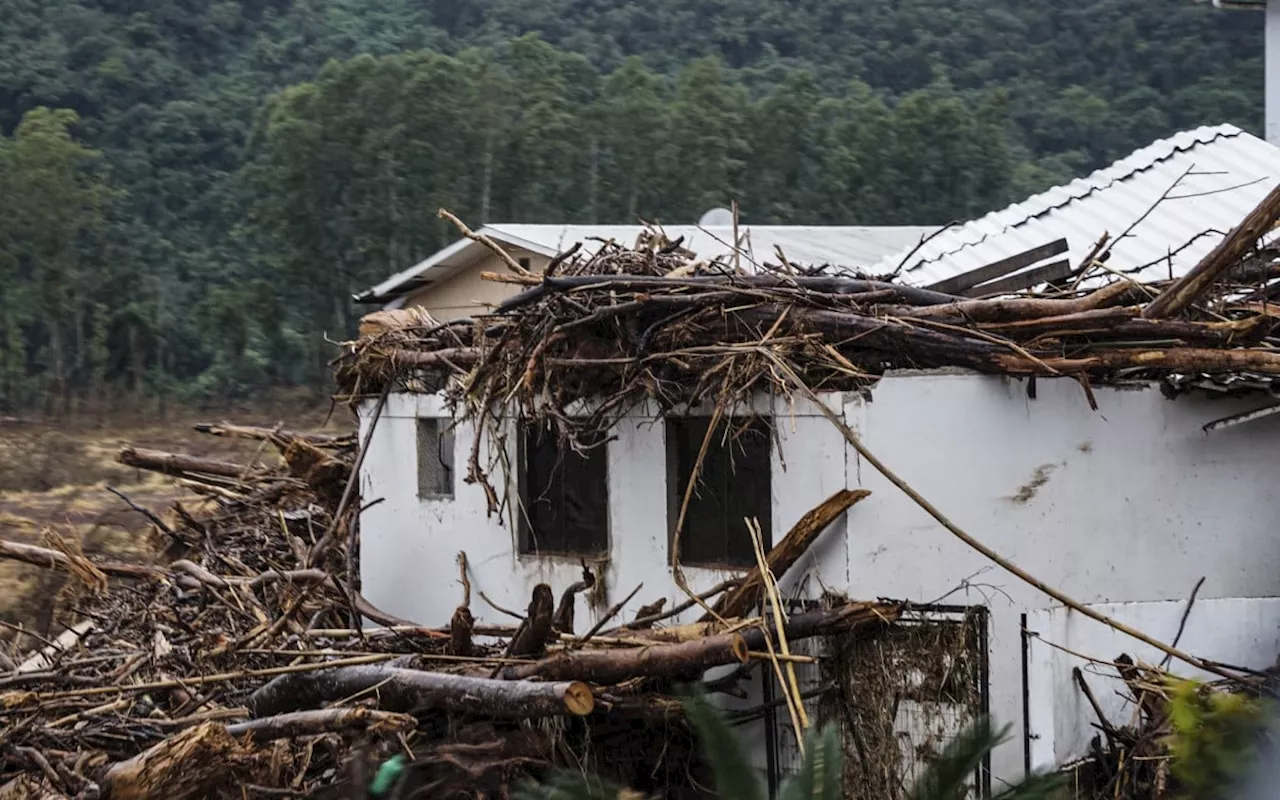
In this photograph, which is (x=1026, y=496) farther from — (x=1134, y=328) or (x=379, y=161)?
(x=379, y=161)

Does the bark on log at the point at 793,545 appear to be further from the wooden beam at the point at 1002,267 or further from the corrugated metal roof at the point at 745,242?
the corrugated metal roof at the point at 745,242

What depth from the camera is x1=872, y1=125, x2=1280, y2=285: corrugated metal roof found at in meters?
10.0

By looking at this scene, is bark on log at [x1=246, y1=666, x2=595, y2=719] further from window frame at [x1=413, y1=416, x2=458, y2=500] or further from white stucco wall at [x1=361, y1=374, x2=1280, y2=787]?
window frame at [x1=413, y1=416, x2=458, y2=500]

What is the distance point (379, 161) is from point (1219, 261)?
25.5 metres

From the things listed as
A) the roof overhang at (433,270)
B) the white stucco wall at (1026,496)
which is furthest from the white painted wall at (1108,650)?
the roof overhang at (433,270)

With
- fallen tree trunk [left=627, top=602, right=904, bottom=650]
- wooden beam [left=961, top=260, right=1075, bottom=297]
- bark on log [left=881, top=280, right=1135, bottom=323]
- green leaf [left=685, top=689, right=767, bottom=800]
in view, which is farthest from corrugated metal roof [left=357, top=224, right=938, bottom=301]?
green leaf [left=685, top=689, right=767, bottom=800]

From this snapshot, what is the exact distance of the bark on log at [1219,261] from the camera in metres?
7.35

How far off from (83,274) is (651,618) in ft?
88.9

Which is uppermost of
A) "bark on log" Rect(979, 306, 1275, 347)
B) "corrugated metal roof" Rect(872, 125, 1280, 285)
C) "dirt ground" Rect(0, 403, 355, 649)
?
"corrugated metal roof" Rect(872, 125, 1280, 285)

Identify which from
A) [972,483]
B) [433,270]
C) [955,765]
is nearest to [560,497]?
[972,483]

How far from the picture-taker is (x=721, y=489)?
9312 millimetres

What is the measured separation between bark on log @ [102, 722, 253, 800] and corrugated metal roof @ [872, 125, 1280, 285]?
5.55 m

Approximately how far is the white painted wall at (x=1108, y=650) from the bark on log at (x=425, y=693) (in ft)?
→ 7.72

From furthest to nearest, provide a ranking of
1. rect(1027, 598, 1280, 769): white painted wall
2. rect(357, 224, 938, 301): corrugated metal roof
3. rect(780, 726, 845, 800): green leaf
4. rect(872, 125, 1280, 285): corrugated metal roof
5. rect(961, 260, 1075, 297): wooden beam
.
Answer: rect(357, 224, 938, 301): corrugated metal roof → rect(872, 125, 1280, 285): corrugated metal roof → rect(961, 260, 1075, 297): wooden beam → rect(1027, 598, 1280, 769): white painted wall → rect(780, 726, 845, 800): green leaf
